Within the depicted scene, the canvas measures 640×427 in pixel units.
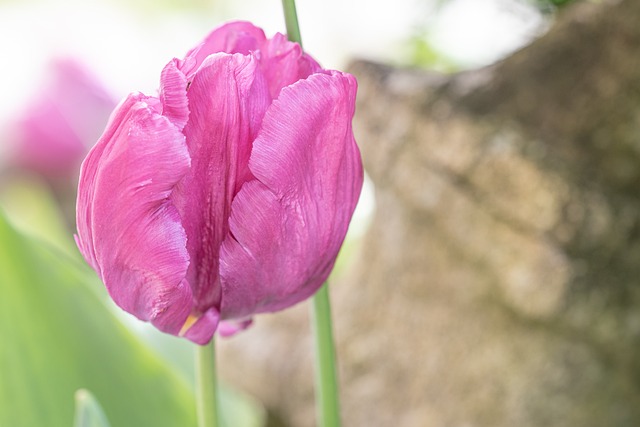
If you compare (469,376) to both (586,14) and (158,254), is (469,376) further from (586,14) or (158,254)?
(158,254)

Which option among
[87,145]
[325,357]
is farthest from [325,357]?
[87,145]

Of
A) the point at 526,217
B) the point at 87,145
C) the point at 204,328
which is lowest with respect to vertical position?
the point at 87,145

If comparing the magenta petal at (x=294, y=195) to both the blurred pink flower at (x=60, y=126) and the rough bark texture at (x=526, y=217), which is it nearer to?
the rough bark texture at (x=526, y=217)

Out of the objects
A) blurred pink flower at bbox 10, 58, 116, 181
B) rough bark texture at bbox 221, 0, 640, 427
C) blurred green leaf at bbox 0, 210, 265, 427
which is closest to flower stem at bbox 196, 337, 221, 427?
blurred green leaf at bbox 0, 210, 265, 427

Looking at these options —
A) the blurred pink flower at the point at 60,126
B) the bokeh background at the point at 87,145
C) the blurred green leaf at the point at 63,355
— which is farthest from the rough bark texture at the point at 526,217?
the blurred pink flower at the point at 60,126

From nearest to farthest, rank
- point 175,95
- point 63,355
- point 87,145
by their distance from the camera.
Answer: point 175,95, point 63,355, point 87,145

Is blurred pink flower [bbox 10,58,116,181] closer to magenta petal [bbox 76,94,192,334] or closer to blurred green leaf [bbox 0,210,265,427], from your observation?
blurred green leaf [bbox 0,210,265,427]

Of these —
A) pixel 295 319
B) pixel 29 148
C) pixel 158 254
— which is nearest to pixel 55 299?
pixel 158 254

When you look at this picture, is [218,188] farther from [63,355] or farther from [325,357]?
[63,355]
